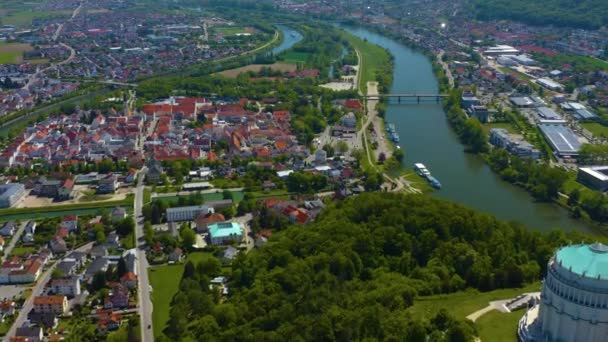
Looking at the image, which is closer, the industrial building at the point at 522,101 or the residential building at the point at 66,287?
the residential building at the point at 66,287

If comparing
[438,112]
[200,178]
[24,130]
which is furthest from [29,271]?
[438,112]

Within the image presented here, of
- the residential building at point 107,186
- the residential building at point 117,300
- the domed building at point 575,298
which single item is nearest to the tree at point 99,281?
the residential building at point 117,300

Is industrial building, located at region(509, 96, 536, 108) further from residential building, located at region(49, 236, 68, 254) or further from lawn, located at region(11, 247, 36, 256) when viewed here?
lawn, located at region(11, 247, 36, 256)

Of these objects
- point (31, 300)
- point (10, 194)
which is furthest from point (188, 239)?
point (10, 194)

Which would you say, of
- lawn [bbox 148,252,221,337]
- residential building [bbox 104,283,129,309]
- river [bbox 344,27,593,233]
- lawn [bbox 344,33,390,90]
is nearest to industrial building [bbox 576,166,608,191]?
river [bbox 344,27,593,233]

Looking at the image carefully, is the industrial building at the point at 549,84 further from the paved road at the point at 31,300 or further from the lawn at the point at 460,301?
the paved road at the point at 31,300
